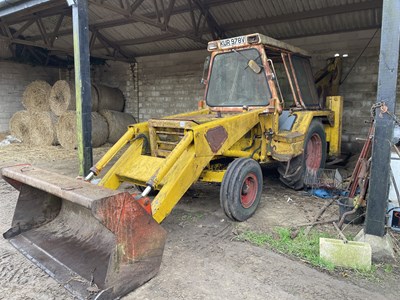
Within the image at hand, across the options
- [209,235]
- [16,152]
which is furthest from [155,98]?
[209,235]

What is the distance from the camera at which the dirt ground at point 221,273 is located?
2324mm

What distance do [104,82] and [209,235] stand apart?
34.1 feet

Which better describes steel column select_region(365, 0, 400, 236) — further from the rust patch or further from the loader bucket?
the loader bucket

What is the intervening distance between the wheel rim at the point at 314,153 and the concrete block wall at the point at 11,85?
10.9m

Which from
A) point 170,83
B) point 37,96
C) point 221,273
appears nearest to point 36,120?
point 37,96

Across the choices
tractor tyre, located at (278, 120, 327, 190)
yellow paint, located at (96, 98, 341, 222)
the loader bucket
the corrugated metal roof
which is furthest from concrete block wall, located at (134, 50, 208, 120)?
the loader bucket

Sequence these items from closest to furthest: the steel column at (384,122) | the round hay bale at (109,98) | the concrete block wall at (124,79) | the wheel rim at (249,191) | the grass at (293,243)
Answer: the steel column at (384,122), the grass at (293,243), the wheel rim at (249,191), the round hay bale at (109,98), the concrete block wall at (124,79)

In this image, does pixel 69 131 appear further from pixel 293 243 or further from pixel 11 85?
pixel 293 243

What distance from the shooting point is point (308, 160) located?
517 centimetres

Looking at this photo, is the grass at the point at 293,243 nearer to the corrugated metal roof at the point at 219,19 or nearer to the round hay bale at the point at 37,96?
the corrugated metal roof at the point at 219,19

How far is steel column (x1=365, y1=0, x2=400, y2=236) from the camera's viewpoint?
8.73ft

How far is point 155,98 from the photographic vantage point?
1084cm

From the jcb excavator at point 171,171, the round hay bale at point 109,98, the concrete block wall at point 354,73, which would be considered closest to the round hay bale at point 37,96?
the round hay bale at point 109,98

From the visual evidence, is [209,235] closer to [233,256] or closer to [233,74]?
[233,256]
